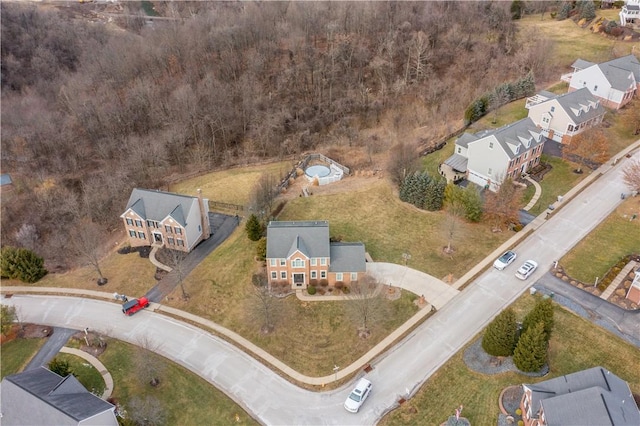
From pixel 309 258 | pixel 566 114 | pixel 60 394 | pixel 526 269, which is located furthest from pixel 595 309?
pixel 60 394

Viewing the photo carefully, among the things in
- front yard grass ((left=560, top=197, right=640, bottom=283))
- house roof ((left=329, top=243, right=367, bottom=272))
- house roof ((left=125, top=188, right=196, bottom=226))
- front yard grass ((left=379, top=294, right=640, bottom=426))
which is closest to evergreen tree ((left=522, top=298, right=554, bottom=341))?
front yard grass ((left=379, top=294, right=640, bottom=426))

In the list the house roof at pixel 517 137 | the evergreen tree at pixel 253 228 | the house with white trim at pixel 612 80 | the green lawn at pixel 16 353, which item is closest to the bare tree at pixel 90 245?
the green lawn at pixel 16 353

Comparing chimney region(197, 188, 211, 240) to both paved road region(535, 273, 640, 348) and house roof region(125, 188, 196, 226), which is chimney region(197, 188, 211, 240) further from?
paved road region(535, 273, 640, 348)

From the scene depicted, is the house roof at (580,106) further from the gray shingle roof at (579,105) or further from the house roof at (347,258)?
the house roof at (347,258)

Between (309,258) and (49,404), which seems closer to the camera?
(49,404)

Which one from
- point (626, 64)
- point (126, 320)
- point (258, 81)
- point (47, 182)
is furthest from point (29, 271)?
point (626, 64)

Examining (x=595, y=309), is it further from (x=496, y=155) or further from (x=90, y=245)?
(x=90, y=245)
